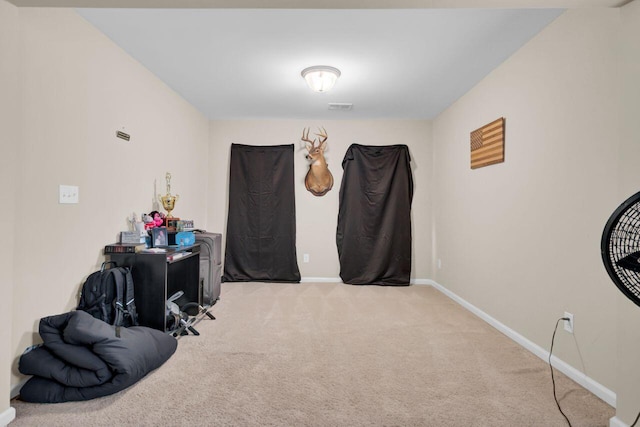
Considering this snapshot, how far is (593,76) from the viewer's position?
1998 mm

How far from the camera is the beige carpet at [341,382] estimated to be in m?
1.72

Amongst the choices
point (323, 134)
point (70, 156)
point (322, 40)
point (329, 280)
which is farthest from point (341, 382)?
point (323, 134)

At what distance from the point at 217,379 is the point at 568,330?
2.29 meters

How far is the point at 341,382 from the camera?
2.07 metres

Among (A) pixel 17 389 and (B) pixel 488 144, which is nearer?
(A) pixel 17 389

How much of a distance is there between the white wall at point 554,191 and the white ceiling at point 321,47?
0.29 m

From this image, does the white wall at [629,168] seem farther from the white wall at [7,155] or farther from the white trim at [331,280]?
the white trim at [331,280]

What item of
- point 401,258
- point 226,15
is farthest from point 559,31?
point 401,258

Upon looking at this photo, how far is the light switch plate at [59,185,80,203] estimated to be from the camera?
7.12 feet

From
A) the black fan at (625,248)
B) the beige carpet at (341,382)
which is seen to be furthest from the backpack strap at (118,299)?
the black fan at (625,248)

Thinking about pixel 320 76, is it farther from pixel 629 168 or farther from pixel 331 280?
pixel 331 280

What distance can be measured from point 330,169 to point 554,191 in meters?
3.03

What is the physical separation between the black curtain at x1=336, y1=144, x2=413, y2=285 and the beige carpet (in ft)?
4.87

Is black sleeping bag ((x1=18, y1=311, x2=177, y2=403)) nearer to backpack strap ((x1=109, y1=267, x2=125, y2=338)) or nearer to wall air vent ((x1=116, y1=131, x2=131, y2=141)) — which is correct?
backpack strap ((x1=109, y1=267, x2=125, y2=338))
